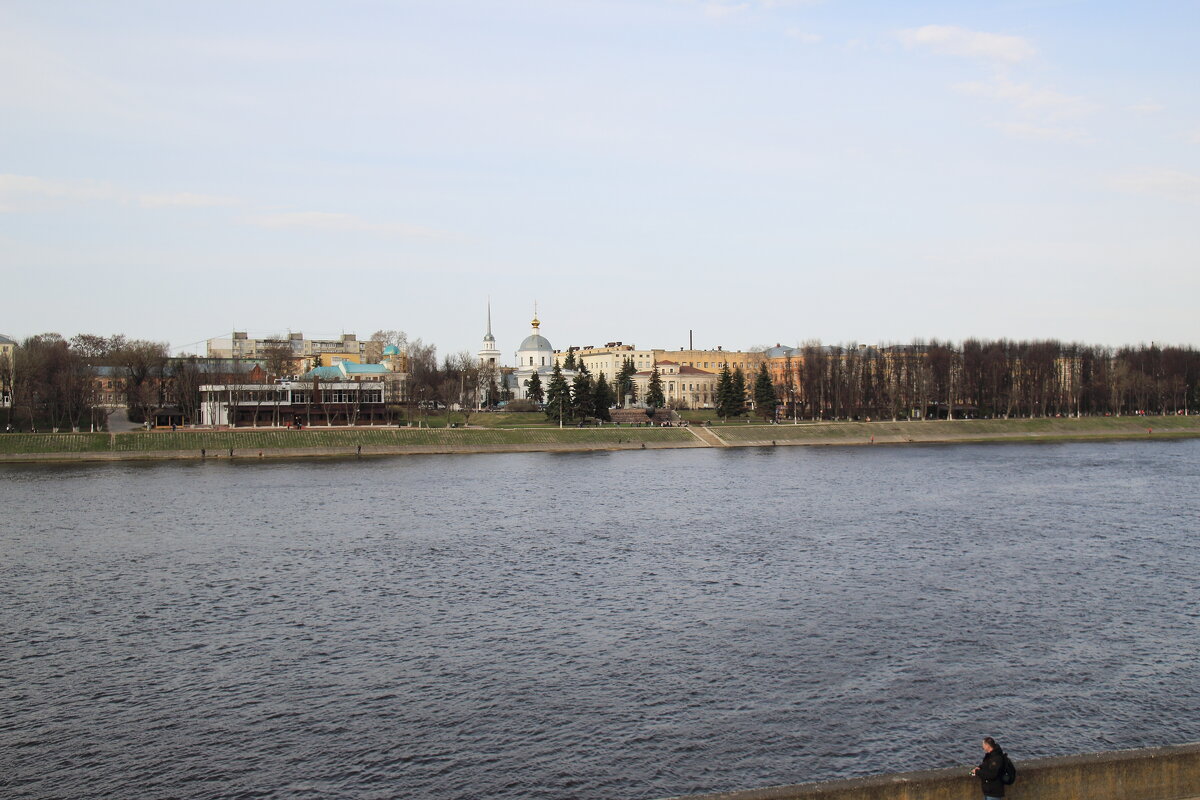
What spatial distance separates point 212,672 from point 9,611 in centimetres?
1117

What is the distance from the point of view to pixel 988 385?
133 meters

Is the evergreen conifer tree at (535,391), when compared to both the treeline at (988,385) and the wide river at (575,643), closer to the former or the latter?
the treeline at (988,385)

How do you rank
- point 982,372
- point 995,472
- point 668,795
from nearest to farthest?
point 668,795
point 995,472
point 982,372

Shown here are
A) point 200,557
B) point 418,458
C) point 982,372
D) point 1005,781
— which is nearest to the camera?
point 1005,781

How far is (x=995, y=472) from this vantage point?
74688mm

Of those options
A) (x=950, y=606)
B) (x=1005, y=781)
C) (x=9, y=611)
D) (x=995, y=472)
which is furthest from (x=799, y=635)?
(x=995, y=472)

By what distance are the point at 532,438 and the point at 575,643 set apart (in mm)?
77297

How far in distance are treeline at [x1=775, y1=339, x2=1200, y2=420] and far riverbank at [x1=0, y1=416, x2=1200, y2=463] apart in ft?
28.5

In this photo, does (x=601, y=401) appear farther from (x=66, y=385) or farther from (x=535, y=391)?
(x=66, y=385)

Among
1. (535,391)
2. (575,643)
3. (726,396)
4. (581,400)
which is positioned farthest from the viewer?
(535,391)

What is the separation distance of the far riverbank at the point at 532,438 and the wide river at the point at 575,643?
36531 millimetres

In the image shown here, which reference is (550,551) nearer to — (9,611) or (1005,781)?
(9,611)

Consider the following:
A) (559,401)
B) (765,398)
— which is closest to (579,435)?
(559,401)

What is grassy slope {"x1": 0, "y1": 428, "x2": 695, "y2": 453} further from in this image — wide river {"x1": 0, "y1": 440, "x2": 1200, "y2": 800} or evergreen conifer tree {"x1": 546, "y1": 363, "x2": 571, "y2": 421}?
wide river {"x1": 0, "y1": 440, "x2": 1200, "y2": 800}
